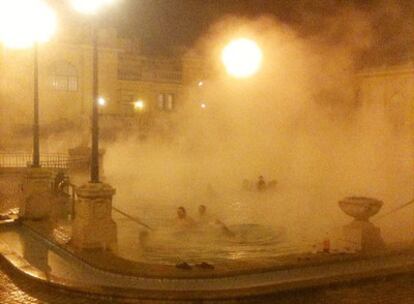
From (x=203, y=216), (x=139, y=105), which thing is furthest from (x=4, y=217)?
(x=139, y=105)

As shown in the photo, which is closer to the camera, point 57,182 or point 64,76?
point 57,182

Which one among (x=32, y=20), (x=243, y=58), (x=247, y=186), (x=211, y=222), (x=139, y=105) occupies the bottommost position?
(x=211, y=222)

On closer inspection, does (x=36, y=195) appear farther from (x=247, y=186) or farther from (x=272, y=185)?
(x=272, y=185)

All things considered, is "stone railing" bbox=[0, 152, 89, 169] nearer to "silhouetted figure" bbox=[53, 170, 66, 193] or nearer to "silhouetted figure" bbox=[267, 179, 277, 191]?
"silhouetted figure" bbox=[267, 179, 277, 191]

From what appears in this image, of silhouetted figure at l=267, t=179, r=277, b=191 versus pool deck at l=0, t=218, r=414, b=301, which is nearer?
pool deck at l=0, t=218, r=414, b=301

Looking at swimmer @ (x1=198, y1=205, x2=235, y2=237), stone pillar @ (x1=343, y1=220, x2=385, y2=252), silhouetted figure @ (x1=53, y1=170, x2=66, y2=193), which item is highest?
silhouetted figure @ (x1=53, y1=170, x2=66, y2=193)

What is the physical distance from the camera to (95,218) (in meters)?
7.84

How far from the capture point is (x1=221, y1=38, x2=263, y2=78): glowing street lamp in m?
17.8

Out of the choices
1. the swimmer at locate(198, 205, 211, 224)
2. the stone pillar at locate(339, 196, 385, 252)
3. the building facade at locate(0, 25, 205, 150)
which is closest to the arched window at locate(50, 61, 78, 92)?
the building facade at locate(0, 25, 205, 150)

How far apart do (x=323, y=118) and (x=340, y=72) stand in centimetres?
359

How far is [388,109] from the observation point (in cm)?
2241

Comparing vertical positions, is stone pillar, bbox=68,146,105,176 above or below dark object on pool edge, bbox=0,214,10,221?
above

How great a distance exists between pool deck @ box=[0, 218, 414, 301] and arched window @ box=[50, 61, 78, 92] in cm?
2586

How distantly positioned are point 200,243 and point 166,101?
86.7ft
